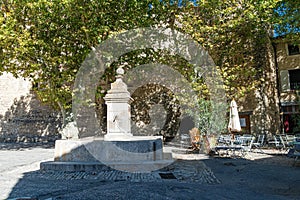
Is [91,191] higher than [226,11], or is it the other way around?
[226,11]

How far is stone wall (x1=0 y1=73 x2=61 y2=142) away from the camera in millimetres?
19328

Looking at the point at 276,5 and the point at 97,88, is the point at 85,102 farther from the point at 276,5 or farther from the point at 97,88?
the point at 276,5

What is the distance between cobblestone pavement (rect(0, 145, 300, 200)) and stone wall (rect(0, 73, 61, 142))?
12.6 metres

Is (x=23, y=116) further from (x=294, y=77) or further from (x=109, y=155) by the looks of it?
(x=294, y=77)

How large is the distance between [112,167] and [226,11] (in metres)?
10.4

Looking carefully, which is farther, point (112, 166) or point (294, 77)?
point (294, 77)

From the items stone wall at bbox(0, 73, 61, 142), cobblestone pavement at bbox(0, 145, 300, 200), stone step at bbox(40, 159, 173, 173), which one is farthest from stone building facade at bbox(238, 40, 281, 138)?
stone wall at bbox(0, 73, 61, 142)

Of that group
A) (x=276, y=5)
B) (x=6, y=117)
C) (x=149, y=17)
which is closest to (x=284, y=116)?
(x=276, y=5)

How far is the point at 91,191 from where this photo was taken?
4.82 metres

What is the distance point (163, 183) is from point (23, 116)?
17.4m

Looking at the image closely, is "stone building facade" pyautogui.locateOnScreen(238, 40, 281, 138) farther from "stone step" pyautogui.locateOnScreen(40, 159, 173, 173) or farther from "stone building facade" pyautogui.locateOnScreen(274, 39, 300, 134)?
"stone step" pyautogui.locateOnScreen(40, 159, 173, 173)

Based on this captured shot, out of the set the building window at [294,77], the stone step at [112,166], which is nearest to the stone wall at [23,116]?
the stone step at [112,166]

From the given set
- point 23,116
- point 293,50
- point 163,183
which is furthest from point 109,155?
point 293,50

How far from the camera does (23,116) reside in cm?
Result: 1980
